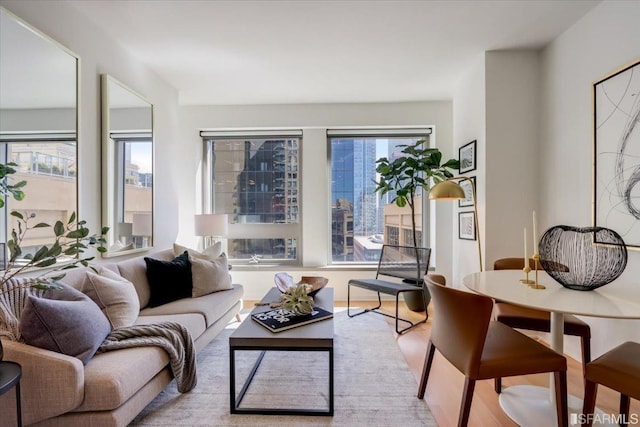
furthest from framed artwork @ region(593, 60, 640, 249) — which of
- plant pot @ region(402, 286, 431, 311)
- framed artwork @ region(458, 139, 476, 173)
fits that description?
plant pot @ region(402, 286, 431, 311)

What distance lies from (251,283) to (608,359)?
351 cm

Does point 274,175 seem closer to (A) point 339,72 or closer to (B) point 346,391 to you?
(A) point 339,72

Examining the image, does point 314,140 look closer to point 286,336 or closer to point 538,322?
point 286,336

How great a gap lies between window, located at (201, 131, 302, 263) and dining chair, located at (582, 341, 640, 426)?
3.30 meters

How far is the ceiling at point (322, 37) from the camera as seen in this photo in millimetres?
2199

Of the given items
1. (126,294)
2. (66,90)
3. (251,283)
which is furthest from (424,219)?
(66,90)

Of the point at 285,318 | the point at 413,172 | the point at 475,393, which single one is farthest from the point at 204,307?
the point at 413,172

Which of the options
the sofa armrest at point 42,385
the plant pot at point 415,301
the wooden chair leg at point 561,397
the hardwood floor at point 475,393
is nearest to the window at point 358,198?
the plant pot at point 415,301

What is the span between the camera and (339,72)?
3166 millimetres

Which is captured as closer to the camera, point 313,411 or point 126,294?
point 313,411

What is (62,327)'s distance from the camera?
1474 millimetres

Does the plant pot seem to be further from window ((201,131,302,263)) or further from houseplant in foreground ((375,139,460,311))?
window ((201,131,302,263))

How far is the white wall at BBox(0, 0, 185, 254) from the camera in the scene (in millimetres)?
2023

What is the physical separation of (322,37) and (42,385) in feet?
9.20
